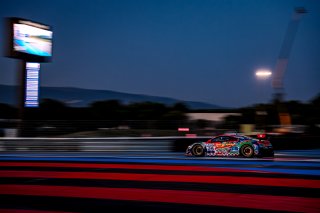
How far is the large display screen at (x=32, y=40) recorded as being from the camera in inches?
1144

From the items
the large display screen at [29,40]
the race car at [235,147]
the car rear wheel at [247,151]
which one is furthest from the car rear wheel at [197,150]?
the large display screen at [29,40]

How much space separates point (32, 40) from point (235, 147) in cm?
1907

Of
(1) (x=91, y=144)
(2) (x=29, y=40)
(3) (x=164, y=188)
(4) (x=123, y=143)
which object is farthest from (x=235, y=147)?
(2) (x=29, y=40)

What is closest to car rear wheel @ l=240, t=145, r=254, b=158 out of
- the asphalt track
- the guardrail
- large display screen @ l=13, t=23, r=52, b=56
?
the asphalt track

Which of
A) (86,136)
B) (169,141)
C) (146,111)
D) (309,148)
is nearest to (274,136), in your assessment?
(309,148)

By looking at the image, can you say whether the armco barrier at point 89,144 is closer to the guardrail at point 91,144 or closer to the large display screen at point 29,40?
the guardrail at point 91,144

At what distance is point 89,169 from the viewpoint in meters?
13.2

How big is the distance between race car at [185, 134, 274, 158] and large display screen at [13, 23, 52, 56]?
656 inches

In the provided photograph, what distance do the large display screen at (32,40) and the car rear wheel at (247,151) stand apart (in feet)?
60.7

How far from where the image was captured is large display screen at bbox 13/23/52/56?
29.0 metres

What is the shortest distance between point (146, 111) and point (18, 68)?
104 feet

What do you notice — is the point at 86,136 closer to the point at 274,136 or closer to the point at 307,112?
the point at 274,136

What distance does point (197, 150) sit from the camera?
17.7m

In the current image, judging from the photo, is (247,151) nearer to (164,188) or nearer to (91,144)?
(164,188)
